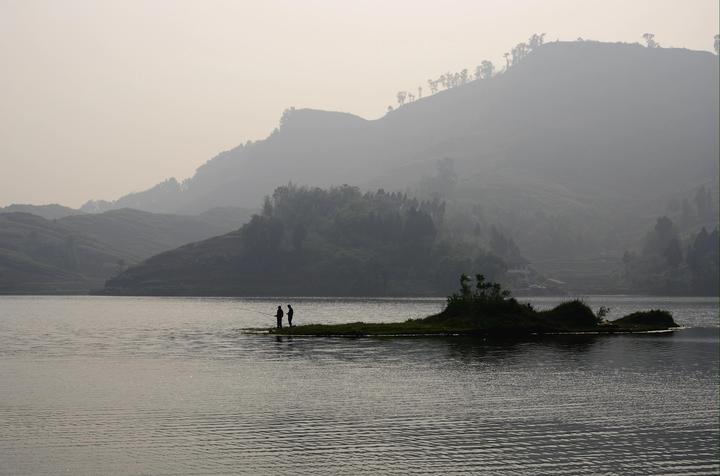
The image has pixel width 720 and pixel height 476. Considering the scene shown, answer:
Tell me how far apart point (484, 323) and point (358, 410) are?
200 feet

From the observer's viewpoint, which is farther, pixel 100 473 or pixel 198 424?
pixel 198 424

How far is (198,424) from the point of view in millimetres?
43969

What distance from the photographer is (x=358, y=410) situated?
48469 mm

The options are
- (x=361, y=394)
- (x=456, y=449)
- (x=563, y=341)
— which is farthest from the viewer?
(x=563, y=341)

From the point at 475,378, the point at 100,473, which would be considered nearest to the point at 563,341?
the point at 475,378

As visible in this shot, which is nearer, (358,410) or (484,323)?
(358,410)

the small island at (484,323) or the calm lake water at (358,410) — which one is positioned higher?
the small island at (484,323)

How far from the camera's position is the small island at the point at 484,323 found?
345 ft

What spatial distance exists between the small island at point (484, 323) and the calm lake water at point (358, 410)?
15.2 meters

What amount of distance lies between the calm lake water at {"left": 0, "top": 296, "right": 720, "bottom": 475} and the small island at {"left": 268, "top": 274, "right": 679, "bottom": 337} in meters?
15.2

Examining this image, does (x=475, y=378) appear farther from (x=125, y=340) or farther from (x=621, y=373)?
(x=125, y=340)

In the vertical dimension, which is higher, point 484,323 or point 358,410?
point 484,323

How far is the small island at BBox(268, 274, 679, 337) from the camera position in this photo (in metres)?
105

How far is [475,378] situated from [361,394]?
493 inches
